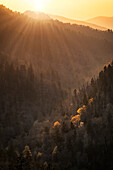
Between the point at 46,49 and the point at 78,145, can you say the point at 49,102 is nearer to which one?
the point at 78,145

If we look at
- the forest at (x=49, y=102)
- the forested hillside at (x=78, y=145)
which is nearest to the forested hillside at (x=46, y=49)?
the forest at (x=49, y=102)

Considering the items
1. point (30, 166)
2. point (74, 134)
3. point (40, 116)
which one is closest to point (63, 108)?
point (40, 116)

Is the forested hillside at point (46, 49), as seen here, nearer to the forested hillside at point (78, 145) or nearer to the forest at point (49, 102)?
the forest at point (49, 102)

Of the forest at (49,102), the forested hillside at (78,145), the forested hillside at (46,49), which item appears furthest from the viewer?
the forested hillside at (46,49)

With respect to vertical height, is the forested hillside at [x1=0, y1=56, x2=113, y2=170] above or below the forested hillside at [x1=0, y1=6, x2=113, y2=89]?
below

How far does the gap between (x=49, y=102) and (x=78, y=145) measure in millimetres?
57398

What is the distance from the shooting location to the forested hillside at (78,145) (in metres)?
48.7

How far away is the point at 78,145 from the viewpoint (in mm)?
54031

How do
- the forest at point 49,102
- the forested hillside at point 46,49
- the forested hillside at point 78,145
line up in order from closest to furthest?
the forested hillside at point 78,145 → the forest at point 49,102 → the forested hillside at point 46,49

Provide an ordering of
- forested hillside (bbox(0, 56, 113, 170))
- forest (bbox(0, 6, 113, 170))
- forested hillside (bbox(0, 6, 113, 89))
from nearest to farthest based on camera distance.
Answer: forested hillside (bbox(0, 56, 113, 170)), forest (bbox(0, 6, 113, 170)), forested hillside (bbox(0, 6, 113, 89))

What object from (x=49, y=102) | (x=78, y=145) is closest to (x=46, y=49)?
(x=49, y=102)

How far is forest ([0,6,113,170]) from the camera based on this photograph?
51.9m

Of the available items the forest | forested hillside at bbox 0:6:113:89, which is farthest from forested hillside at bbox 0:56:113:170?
forested hillside at bbox 0:6:113:89

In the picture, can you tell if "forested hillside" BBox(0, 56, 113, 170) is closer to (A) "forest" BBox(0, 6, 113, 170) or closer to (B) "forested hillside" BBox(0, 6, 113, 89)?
(A) "forest" BBox(0, 6, 113, 170)
